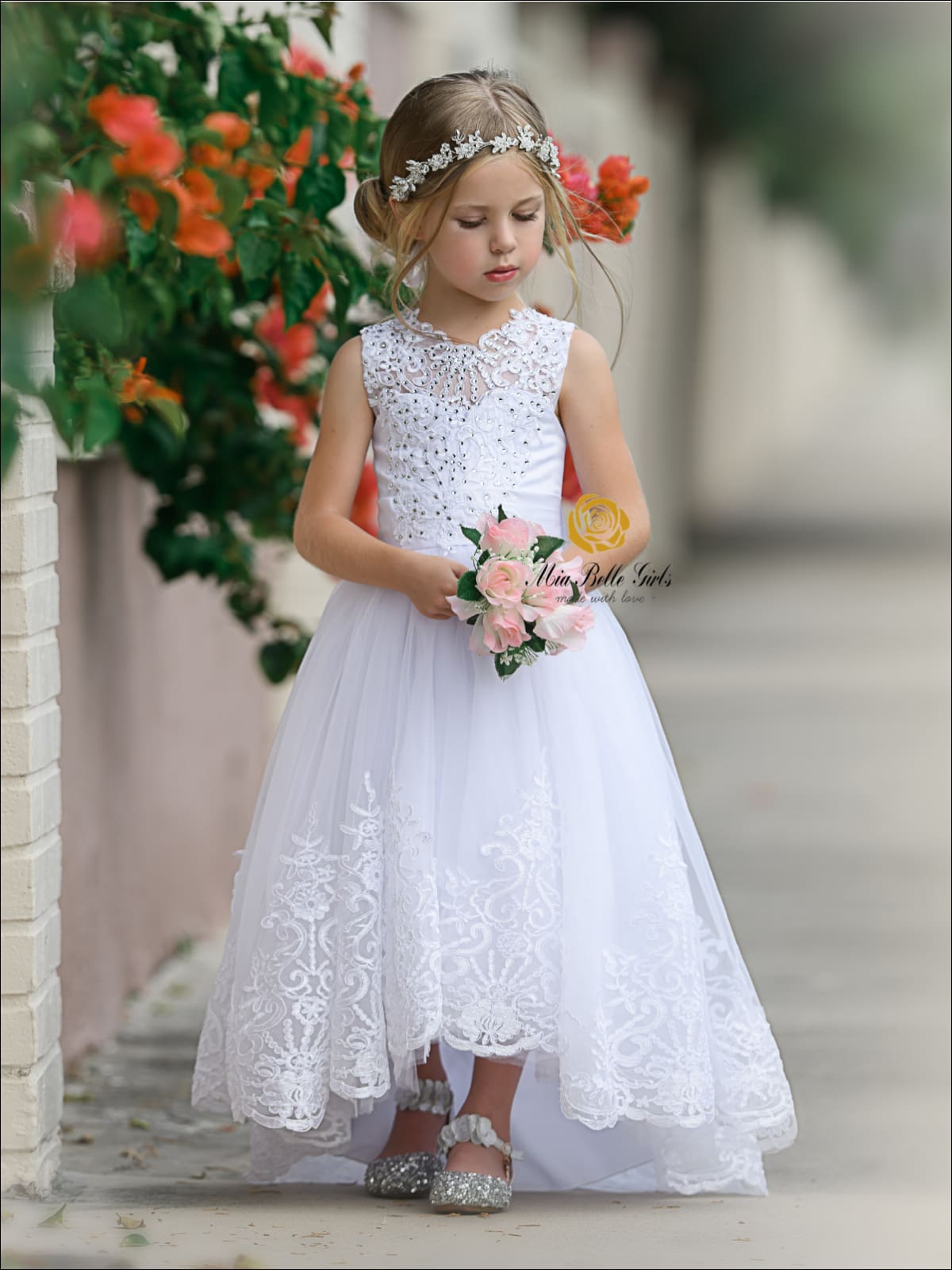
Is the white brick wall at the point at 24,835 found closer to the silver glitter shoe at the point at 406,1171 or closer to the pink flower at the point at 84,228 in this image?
the silver glitter shoe at the point at 406,1171

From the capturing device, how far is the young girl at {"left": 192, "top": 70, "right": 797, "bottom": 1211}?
8.50ft

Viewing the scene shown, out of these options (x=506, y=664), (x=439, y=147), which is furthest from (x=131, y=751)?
(x=439, y=147)

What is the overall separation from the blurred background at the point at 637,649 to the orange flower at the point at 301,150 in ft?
0.19

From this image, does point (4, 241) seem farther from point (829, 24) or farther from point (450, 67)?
point (829, 24)

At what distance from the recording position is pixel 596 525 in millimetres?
2736

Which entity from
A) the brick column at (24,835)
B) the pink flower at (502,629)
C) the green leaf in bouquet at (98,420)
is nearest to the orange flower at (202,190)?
the brick column at (24,835)

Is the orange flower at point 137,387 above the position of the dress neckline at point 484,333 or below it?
below

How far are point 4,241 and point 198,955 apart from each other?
11.6 feet

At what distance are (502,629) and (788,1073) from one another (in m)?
1.87

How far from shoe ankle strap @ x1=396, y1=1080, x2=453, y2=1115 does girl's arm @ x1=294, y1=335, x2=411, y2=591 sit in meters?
0.86

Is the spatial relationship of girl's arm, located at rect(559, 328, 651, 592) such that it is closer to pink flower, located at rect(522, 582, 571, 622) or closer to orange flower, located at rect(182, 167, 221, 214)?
pink flower, located at rect(522, 582, 571, 622)

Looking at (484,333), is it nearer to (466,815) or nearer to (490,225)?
(490,225)

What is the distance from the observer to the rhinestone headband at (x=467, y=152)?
8.70ft

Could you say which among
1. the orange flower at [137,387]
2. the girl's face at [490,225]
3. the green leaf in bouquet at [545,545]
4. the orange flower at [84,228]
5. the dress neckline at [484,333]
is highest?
the girl's face at [490,225]
